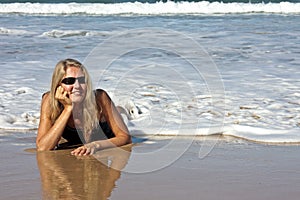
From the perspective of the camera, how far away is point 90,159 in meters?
3.78

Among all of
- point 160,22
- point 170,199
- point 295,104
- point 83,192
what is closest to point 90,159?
point 83,192

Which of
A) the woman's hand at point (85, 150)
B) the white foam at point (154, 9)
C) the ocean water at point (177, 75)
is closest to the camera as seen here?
the woman's hand at point (85, 150)

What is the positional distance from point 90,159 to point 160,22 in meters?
12.3

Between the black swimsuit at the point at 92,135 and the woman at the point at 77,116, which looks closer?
the woman at the point at 77,116

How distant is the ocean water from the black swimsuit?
0.58 meters

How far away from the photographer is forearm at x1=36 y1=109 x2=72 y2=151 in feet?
12.8

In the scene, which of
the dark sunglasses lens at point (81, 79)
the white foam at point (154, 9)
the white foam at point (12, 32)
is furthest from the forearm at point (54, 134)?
the white foam at point (154, 9)

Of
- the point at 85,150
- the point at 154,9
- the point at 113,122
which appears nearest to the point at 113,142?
the point at 113,122

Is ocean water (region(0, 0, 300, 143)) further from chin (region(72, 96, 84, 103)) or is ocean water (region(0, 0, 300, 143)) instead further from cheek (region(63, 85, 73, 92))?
cheek (region(63, 85, 73, 92))

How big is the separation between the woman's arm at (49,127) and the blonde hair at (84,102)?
0.04 meters

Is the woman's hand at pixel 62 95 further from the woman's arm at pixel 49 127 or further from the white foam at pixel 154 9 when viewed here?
the white foam at pixel 154 9

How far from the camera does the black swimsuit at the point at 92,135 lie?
13.5ft

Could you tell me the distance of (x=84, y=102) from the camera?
3.97 m

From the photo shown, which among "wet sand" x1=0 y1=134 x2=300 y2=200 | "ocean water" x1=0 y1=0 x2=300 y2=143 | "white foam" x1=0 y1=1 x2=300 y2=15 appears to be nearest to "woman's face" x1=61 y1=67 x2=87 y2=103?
"wet sand" x1=0 y1=134 x2=300 y2=200
